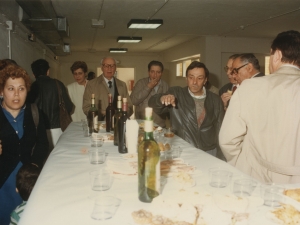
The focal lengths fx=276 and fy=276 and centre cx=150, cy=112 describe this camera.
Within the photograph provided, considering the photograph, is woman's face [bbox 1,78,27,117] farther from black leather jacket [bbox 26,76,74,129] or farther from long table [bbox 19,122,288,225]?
black leather jacket [bbox 26,76,74,129]

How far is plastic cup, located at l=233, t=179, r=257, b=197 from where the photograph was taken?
1120 mm

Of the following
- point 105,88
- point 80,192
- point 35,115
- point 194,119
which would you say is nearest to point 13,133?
point 35,115

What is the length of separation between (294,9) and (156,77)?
3.37 meters

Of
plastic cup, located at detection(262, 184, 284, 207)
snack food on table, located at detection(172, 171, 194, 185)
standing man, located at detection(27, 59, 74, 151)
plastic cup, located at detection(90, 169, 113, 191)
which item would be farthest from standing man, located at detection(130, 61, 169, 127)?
plastic cup, located at detection(262, 184, 284, 207)

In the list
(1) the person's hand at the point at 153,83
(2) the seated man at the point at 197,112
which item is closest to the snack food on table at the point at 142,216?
(2) the seated man at the point at 197,112

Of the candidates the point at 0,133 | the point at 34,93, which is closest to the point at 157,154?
the point at 0,133

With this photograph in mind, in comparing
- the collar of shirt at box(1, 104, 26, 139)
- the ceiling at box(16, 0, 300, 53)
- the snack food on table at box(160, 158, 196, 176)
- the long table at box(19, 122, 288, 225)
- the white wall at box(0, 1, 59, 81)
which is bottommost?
the long table at box(19, 122, 288, 225)

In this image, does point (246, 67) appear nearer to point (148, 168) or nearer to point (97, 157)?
point (97, 157)

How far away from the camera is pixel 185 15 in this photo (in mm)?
5996

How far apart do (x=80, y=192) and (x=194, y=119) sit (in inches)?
65.9

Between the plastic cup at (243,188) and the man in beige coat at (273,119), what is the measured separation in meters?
0.64

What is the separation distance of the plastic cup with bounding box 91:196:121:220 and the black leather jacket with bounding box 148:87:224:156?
1.70m

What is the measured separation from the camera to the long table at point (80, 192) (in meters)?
0.92

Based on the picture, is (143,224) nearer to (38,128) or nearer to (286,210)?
(286,210)
